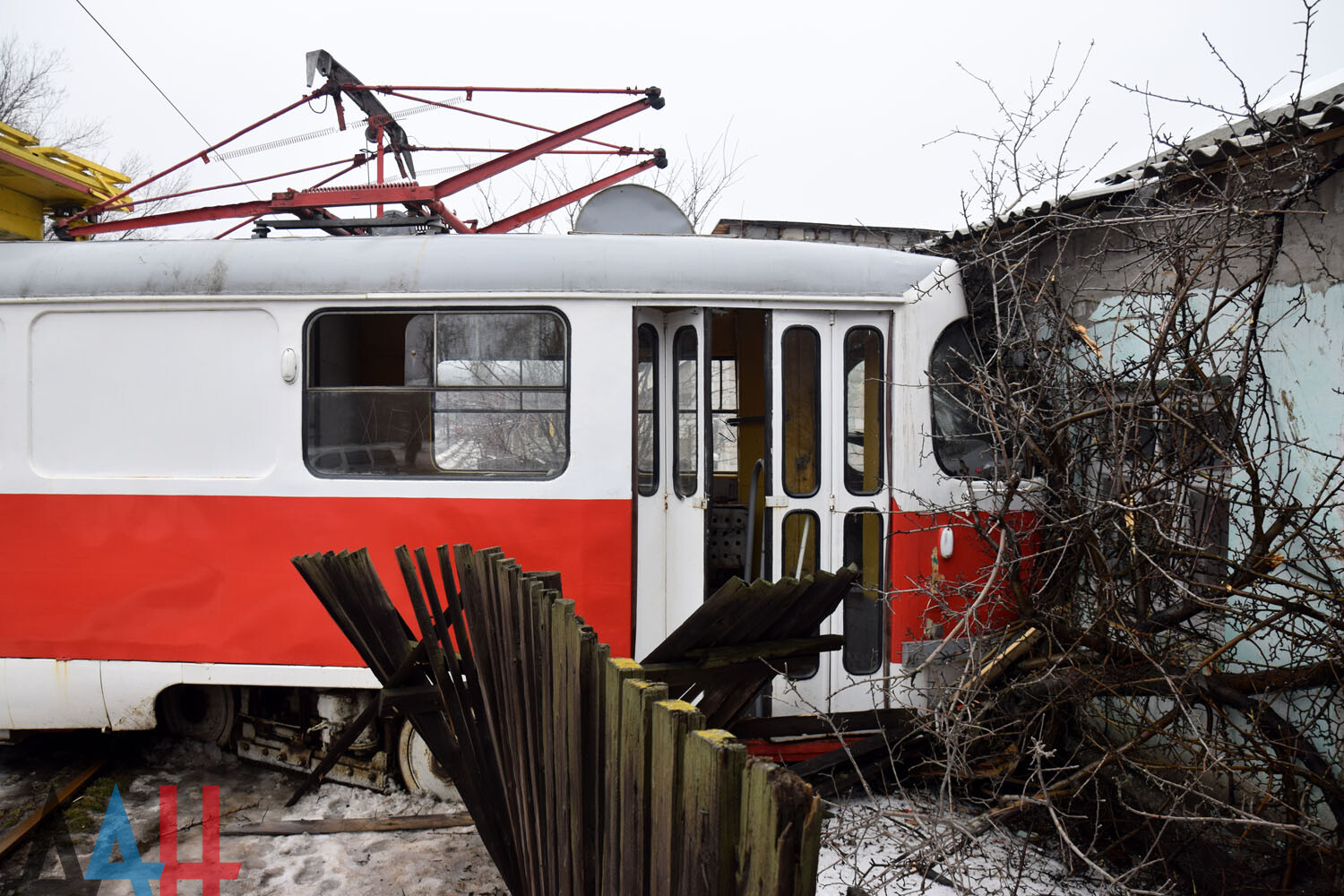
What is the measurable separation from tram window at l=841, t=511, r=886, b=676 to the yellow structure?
4525 mm

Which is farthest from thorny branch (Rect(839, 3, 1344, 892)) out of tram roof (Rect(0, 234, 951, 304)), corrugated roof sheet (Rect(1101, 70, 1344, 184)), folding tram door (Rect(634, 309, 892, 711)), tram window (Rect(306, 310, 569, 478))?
tram window (Rect(306, 310, 569, 478))

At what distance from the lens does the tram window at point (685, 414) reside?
15.6 feet

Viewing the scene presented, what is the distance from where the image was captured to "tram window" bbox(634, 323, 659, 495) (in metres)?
4.70

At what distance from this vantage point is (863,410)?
187 inches

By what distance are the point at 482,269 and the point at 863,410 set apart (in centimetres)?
209

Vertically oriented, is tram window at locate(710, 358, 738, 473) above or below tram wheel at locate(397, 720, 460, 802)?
above

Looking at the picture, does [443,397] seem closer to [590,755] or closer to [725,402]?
[725,402]

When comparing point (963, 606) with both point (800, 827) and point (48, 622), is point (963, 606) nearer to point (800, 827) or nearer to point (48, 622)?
point (800, 827)

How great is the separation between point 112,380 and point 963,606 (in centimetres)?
451

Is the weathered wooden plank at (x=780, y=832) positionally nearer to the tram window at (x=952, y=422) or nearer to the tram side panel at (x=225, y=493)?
the tram side panel at (x=225, y=493)

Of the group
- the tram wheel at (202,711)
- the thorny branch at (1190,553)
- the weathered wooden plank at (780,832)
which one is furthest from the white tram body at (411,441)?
the weathered wooden plank at (780,832)

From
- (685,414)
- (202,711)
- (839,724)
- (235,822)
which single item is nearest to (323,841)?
(235,822)

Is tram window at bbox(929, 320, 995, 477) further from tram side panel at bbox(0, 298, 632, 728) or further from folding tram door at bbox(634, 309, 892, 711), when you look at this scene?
tram side panel at bbox(0, 298, 632, 728)

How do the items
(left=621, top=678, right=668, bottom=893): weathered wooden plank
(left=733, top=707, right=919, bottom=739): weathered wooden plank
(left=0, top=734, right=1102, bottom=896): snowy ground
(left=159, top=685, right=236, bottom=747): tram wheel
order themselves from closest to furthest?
(left=621, top=678, right=668, bottom=893): weathered wooden plank
(left=0, top=734, right=1102, bottom=896): snowy ground
(left=733, top=707, right=919, bottom=739): weathered wooden plank
(left=159, top=685, right=236, bottom=747): tram wheel
